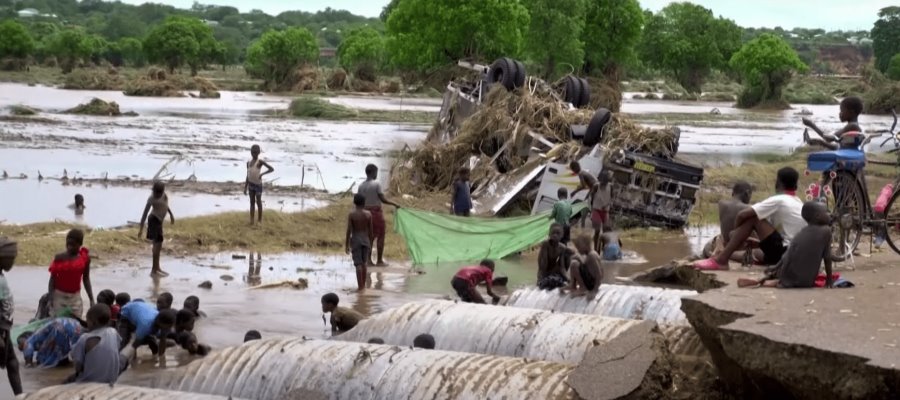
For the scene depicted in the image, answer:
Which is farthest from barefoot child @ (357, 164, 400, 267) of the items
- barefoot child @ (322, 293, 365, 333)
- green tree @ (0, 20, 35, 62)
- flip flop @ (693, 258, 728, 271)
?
green tree @ (0, 20, 35, 62)

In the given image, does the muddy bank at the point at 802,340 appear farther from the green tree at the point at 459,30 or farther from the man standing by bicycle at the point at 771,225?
the green tree at the point at 459,30

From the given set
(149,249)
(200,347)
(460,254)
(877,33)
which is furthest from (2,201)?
(877,33)

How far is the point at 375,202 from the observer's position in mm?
17609

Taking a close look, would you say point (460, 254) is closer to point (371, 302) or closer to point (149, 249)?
point (371, 302)

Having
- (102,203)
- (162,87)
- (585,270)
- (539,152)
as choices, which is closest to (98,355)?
(585,270)

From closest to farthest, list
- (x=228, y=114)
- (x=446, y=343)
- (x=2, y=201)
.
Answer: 1. (x=446, y=343)
2. (x=2, y=201)
3. (x=228, y=114)

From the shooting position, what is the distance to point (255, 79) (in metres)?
106

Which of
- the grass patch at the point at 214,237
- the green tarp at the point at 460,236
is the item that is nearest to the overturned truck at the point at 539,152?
the grass patch at the point at 214,237

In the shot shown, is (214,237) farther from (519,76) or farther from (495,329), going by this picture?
(495,329)

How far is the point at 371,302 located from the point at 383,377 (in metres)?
6.07

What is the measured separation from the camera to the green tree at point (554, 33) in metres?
65.6

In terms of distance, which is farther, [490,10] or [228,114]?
[490,10]

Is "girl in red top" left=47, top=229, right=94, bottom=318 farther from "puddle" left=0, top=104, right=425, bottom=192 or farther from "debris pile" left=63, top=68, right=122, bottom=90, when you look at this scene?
"debris pile" left=63, top=68, right=122, bottom=90

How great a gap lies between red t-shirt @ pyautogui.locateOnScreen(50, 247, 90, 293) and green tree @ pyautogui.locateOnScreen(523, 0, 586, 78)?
176 ft
